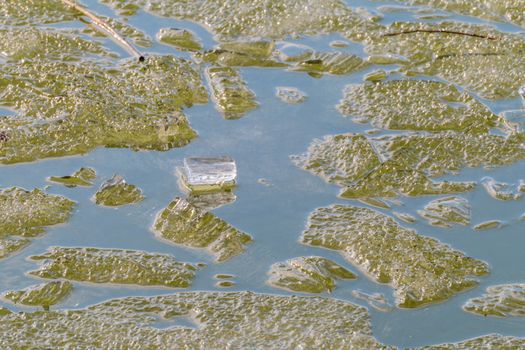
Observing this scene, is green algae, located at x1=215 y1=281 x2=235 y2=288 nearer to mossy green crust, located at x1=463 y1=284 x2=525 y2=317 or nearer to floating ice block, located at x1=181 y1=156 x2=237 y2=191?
floating ice block, located at x1=181 y1=156 x2=237 y2=191

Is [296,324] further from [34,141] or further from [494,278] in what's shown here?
[34,141]

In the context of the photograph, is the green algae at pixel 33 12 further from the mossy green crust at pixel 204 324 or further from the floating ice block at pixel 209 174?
the mossy green crust at pixel 204 324

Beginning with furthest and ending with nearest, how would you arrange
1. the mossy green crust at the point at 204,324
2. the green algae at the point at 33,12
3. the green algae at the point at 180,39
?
the green algae at the point at 33,12 → the green algae at the point at 180,39 → the mossy green crust at the point at 204,324

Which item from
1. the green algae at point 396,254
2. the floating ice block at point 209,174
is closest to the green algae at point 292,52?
the floating ice block at point 209,174

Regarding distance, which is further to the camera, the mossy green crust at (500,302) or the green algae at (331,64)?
the green algae at (331,64)

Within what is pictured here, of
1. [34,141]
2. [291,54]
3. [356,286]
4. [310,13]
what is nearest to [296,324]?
[356,286]
